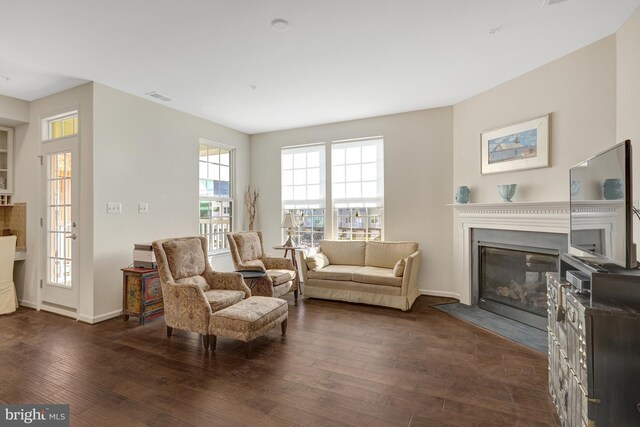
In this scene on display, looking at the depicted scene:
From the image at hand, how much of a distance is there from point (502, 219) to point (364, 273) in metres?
1.85

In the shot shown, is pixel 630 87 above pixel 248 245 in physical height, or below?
above

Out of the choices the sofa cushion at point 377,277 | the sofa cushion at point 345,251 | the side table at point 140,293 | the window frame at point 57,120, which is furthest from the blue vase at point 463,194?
the window frame at point 57,120

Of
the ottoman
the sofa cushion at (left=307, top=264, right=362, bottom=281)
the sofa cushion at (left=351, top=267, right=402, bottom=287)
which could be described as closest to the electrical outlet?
the ottoman

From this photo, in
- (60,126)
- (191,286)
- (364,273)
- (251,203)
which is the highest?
(60,126)

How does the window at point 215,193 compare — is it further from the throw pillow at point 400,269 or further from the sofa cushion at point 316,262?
the throw pillow at point 400,269

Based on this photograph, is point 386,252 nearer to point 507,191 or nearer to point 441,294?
point 441,294

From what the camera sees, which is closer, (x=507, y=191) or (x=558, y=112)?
(x=558, y=112)

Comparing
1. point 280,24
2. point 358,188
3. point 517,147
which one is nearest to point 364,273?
point 358,188

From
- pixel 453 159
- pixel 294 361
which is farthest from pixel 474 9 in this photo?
pixel 294 361

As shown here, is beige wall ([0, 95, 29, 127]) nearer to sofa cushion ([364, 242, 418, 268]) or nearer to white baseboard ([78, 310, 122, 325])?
white baseboard ([78, 310, 122, 325])

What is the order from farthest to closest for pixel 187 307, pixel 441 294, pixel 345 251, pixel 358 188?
pixel 358 188 → pixel 345 251 → pixel 441 294 → pixel 187 307

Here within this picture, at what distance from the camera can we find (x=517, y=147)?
147 inches

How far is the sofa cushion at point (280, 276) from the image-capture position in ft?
14.1

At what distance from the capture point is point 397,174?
16.6ft
